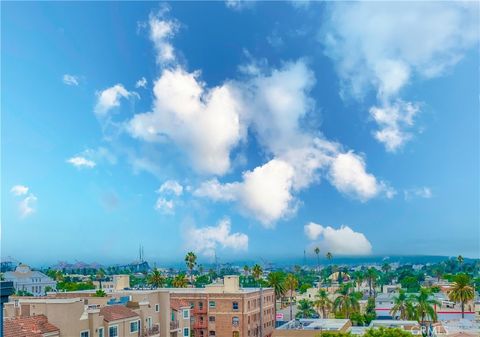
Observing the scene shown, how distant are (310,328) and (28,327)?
74.1 feet

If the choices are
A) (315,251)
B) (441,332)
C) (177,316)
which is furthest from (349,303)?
(315,251)

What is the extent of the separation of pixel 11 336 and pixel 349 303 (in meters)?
47.7

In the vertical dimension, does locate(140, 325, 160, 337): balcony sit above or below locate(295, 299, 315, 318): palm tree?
above

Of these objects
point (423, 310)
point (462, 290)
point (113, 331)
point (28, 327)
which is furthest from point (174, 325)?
point (462, 290)

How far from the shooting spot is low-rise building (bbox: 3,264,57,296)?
5226 inches

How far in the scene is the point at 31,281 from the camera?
137m

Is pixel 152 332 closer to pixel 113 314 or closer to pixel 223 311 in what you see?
pixel 113 314

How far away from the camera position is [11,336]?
26.5 meters

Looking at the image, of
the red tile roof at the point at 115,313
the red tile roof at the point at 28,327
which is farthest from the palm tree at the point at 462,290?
the red tile roof at the point at 28,327

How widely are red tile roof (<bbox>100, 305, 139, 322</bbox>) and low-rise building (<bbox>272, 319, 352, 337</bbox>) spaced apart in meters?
11.4

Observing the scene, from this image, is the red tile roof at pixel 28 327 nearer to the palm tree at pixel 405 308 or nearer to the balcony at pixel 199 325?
the balcony at pixel 199 325

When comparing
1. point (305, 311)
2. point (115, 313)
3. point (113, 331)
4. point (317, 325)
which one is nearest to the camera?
point (113, 331)

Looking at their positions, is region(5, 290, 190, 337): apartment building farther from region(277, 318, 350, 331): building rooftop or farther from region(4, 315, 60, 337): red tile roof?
region(277, 318, 350, 331): building rooftop

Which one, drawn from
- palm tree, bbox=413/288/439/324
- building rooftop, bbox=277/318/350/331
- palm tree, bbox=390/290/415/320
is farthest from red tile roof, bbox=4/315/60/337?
palm tree, bbox=390/290/415/320
